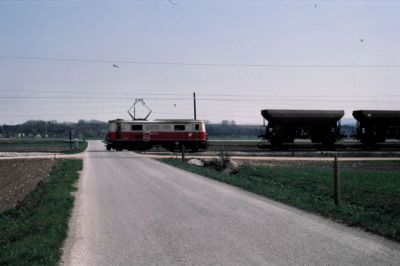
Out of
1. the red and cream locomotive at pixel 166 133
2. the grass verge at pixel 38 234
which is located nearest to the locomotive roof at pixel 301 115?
the red and cream locomotive at pixel 166 133

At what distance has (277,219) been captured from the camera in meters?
10.2

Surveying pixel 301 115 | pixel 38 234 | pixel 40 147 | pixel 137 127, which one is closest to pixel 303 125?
pixel 301 115

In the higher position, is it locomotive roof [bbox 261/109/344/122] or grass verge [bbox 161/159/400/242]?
locomotive roof [bbox 261/109/344/122]

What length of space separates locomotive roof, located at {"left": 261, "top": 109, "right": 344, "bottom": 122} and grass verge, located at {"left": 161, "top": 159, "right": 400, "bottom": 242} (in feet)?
59.2

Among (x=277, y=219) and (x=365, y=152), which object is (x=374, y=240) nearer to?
(x=277, y=219)

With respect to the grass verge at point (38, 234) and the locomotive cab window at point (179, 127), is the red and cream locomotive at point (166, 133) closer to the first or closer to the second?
the locomotive cab window at point (179, 127)

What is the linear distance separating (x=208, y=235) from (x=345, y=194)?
8.06 meters

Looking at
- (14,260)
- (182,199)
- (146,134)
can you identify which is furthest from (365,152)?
(14,260)

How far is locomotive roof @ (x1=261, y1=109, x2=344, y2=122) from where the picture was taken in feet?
138

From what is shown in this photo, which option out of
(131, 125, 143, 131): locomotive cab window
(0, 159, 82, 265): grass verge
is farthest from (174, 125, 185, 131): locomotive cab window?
(0, 159, 82, 265): grass verge

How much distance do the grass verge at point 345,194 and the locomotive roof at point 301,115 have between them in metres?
18.0

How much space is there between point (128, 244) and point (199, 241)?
123 cm

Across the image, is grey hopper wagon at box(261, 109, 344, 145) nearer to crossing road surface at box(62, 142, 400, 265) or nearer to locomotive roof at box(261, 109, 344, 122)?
locomotive roof at box(261, 109, 344, 122)

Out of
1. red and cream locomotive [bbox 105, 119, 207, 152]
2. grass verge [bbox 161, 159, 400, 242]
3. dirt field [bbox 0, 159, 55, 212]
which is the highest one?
red and cream locomotive [bbox 105, 119, 207, 152]
